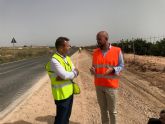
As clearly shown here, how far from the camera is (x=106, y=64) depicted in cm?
643

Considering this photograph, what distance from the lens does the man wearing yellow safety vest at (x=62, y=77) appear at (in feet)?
18.1

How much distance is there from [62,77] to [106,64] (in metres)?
1.20

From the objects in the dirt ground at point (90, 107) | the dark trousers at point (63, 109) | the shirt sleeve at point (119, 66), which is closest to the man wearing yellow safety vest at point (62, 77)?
the dark trousers at point (63, 109)

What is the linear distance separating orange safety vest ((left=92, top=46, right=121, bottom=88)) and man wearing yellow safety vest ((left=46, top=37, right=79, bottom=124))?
84 cm

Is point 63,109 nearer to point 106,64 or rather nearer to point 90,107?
point 106,64

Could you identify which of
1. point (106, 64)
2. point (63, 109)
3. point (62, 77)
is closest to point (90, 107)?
point (106, 64)

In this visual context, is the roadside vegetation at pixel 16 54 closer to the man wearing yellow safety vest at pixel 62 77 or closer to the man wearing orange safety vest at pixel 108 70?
the man wearing orange safety vest at pixel 108 70

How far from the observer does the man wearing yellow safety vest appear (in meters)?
5.51

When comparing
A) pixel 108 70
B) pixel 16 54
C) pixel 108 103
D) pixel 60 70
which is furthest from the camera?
pixel 16 54

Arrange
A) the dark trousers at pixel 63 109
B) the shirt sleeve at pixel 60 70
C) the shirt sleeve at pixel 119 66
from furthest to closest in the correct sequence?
the shirt sleeve at pixel 119 66, the dark trousers at pixel 63 109, the shirt sleeve at pixel 60 70

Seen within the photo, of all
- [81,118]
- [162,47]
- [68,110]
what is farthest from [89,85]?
[162,47]

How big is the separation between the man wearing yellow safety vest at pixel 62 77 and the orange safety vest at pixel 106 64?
84 cm

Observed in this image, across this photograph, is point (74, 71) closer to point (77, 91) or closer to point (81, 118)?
point (77, 91)

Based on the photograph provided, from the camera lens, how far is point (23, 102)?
35.9ft
